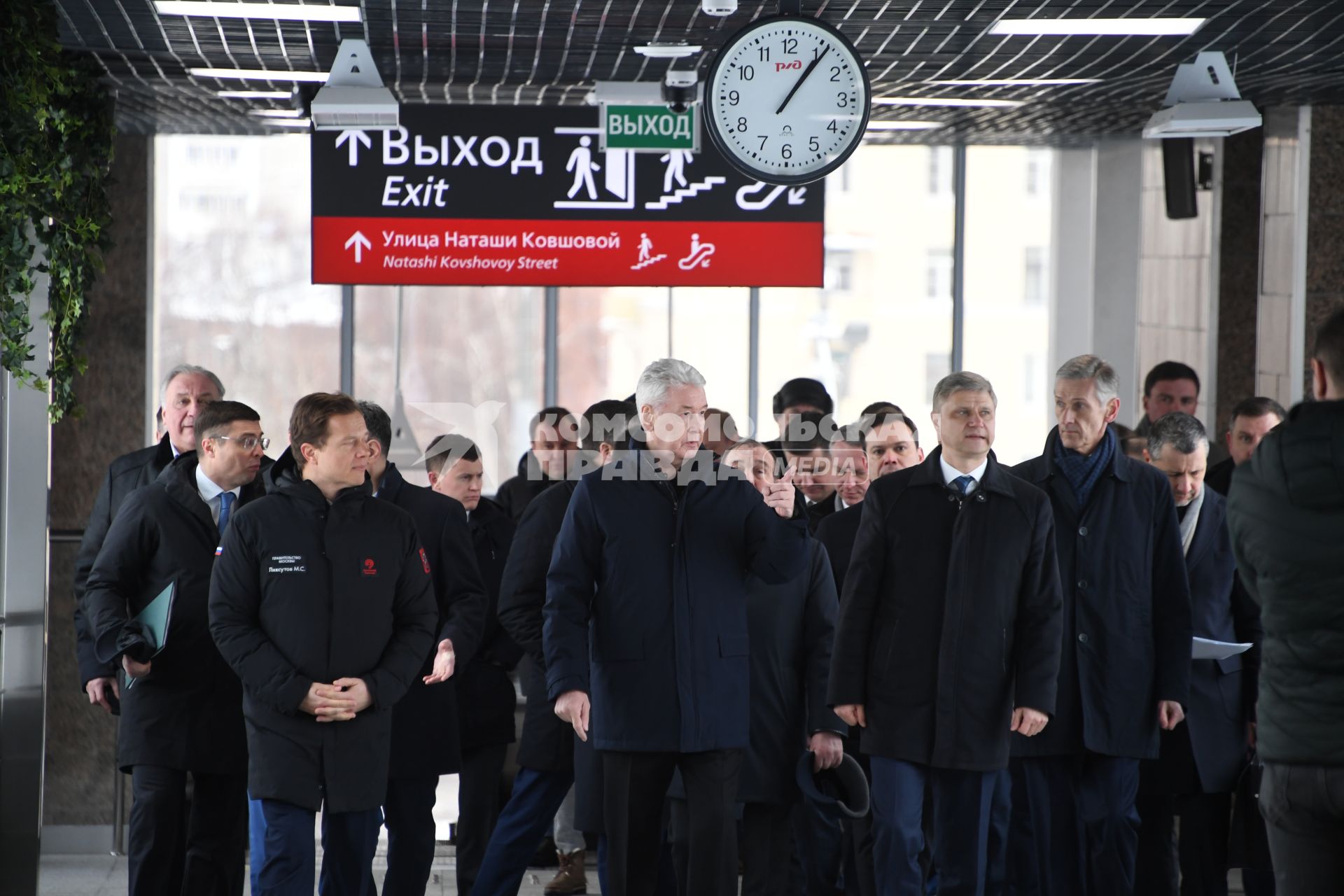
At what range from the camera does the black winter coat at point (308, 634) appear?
→ 458 centimetres

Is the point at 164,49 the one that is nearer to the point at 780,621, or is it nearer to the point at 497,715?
the point at 497,715

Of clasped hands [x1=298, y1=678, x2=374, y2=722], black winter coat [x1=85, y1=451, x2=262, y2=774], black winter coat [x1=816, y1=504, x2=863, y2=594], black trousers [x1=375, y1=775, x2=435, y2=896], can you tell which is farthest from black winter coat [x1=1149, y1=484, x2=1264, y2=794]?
black winter coat [x1=85, y1=451, x2=262, y2=774]

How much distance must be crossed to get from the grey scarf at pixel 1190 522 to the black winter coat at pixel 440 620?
2358 mm

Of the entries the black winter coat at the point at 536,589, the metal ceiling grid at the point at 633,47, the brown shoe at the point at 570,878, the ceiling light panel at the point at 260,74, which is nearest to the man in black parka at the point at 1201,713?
the metal ceiling grid at the point at 633,47

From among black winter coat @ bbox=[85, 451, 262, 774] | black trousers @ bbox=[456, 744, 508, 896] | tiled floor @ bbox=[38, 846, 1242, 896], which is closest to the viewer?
black winter coat @ bbox=[85, 451, 262, 774]

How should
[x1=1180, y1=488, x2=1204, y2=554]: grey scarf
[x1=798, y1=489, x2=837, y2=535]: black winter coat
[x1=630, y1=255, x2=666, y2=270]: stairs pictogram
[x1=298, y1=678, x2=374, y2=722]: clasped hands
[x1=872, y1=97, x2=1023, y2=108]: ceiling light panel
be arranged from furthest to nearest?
1. [x1=872, y1=97, x2=1023, y2=108]: ceiling light panel
2. [x1=630, y1=255, x2=666, y2=270]: stairs pictogram
3. [x1=798, y1=489, x2=837, y2=535]: black winter coat
4. [x1=1180, y1=488, x2=1204, y2=554]: grey scarf
5. [x1=298, y1=678, x2=374, y2=722]: clasped hands

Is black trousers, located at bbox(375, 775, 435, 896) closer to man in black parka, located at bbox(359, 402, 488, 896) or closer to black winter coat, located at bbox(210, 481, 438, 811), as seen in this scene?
man in black parka, located at bbox(359, 402, 488, 896)

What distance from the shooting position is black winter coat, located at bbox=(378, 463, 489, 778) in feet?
17.1

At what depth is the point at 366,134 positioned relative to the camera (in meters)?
6.85

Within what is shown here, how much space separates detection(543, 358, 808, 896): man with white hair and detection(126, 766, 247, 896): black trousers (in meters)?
1.31

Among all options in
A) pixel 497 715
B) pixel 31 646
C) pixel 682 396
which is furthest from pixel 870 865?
pixel 31 646

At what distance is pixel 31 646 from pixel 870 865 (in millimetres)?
2950

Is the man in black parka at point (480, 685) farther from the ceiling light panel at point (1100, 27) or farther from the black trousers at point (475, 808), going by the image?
the ceiling light panel at point (1100, 27)

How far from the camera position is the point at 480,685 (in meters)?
5.64
